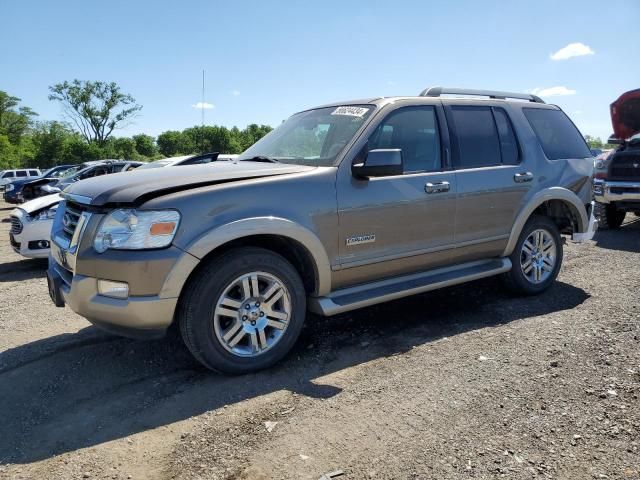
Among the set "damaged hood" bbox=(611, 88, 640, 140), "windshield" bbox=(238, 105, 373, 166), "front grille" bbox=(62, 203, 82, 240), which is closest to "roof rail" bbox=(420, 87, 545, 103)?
"windshield" bbox=(238, 105, 373, 166)

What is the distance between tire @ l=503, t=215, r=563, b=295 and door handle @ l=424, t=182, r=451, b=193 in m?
1.20

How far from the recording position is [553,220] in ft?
17.9

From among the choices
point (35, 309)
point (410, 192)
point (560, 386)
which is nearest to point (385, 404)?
point (560, 386)

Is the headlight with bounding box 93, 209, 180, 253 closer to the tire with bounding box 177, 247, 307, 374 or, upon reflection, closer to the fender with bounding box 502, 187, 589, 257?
the tire with bounding box 177, 247, 307, 374

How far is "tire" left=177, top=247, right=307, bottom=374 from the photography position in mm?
3215

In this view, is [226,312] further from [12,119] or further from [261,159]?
[12,119]

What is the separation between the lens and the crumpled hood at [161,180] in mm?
3137

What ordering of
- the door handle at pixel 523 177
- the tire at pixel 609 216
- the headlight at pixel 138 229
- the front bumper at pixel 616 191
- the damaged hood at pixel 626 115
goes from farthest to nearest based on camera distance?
the damaged hood at pixel 626 115
the tire at pixel 609 216
the front bumper at pixel 616 191
the door handle at pixel 523 177
the headlight at pixel 138 229

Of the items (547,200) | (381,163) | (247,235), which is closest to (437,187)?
(381,163)

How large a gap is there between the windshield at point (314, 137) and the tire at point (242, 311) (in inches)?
38.0

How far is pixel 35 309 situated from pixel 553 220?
542 cm

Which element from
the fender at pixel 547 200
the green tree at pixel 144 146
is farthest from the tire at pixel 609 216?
the green tree at pixel 144 146

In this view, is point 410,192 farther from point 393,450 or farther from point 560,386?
point 393,450

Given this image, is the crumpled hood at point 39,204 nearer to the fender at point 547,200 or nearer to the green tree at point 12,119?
the fender at point 547,200
